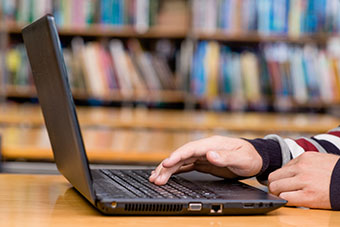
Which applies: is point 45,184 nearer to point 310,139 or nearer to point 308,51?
point 310,139

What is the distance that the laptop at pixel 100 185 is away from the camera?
2.35ft

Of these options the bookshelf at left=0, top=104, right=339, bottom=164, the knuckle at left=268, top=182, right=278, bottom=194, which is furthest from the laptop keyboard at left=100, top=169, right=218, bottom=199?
the bookshelf at left=0, top=104, right=339, bottom=164

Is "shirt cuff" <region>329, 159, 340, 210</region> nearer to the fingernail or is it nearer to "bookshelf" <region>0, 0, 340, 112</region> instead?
the fingernail

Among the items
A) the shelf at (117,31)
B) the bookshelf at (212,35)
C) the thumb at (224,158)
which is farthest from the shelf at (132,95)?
the thumb at (224,158)

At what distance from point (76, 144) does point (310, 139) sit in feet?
1.77

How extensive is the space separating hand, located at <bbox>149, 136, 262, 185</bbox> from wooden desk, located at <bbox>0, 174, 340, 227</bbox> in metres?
0.13

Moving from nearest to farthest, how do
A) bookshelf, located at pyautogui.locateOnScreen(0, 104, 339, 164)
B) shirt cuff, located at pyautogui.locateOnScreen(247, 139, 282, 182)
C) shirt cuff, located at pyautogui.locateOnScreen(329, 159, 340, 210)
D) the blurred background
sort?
shirt cuff, located at pyautogui.locateOnScreen(329, 159, 340, 210), shirt cuff, located at pyautogui.locateOnScreen(247, 139, 282, 182), bookshelf, located at pyautogui.locateOnScreen(0, 104, 339, 164), the blurred background

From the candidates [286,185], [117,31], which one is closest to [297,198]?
[286,185]

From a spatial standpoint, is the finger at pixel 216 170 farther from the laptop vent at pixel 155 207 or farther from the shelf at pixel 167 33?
Answer: the shelf at pixel 167 33

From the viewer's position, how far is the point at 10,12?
3605 millimetres

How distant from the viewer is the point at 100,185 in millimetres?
830

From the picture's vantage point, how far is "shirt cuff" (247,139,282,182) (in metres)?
0.99

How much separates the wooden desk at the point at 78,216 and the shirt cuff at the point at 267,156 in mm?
150

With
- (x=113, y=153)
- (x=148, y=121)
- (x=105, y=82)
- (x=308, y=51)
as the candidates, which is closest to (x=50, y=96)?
(x=113, y=153)
